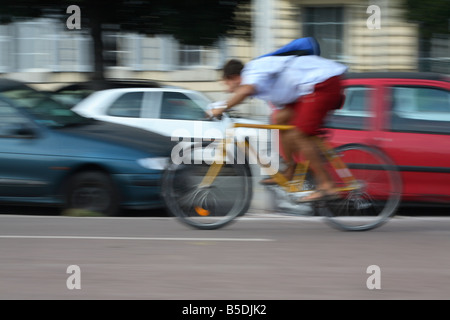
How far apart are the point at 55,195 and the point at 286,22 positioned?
51.8 feet

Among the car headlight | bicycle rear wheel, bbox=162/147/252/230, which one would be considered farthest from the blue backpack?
the car headlight

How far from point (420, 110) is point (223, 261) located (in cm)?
400

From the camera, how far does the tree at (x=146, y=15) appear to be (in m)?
16.2

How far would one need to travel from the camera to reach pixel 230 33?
17.0 meters

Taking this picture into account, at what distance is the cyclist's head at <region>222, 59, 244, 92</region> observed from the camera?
752 centimetres

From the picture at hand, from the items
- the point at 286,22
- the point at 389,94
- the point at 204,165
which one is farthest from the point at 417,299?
the point at 286,22

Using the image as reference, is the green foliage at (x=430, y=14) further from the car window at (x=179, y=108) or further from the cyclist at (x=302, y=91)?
the cyclist at (x=302, y=91)

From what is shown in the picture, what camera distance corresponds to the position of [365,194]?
7570mm

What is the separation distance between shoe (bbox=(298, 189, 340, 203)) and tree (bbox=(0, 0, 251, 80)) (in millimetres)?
9237

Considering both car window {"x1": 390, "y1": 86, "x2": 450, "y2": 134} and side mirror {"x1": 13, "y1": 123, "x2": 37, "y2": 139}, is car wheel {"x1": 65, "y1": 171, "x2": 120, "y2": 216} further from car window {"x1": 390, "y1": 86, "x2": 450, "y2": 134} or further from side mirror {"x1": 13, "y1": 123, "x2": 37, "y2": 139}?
car window {"x1": 390, "y1": 86, "x2": 450, "y2": 134}

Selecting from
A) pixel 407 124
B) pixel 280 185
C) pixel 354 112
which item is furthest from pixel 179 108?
pixel 280 185

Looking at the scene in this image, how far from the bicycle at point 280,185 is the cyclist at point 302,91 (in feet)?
0.41

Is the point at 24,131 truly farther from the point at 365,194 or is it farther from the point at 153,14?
the point at 153,14
